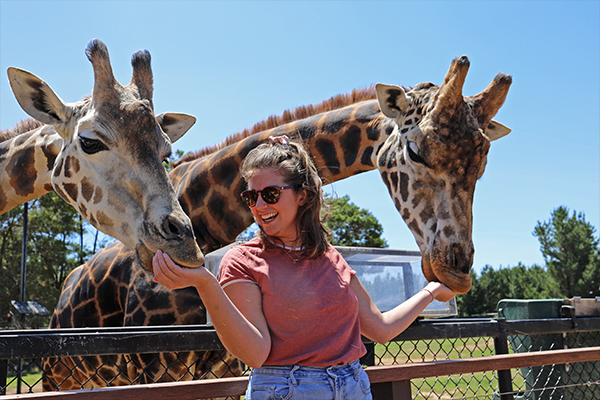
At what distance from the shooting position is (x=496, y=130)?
5.25 m

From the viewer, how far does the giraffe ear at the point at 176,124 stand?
4.52 meters

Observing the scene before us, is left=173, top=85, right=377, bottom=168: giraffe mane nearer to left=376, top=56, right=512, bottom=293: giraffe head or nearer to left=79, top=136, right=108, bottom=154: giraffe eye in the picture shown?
left=376, top=56, right=512, bottom=293: giraffe head

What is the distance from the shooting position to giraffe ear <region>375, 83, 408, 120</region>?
187 inches

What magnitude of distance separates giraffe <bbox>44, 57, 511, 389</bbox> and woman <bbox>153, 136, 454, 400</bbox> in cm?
197

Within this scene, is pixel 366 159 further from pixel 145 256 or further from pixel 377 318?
pixel 377 318

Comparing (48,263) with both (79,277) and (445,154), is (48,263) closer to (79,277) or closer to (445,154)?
(79,277)

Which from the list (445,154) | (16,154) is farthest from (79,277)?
(445,154)

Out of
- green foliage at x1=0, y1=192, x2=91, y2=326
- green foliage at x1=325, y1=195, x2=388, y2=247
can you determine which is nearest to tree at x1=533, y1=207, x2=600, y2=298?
green foliage at x1=325, y1=195, x2=388, y2=247

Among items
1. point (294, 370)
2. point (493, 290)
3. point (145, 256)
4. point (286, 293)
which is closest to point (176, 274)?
point (286, 293)

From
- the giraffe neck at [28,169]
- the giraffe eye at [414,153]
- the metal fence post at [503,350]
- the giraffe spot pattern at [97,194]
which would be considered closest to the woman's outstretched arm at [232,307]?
the giraffe spot pattern at [97,194]

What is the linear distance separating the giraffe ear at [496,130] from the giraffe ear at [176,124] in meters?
3.05

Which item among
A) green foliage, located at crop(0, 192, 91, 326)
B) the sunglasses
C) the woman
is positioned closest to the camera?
the woman

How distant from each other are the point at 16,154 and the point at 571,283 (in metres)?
38.8

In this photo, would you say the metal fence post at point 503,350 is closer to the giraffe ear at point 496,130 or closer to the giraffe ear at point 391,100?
the giraffe ear at point 391,100
